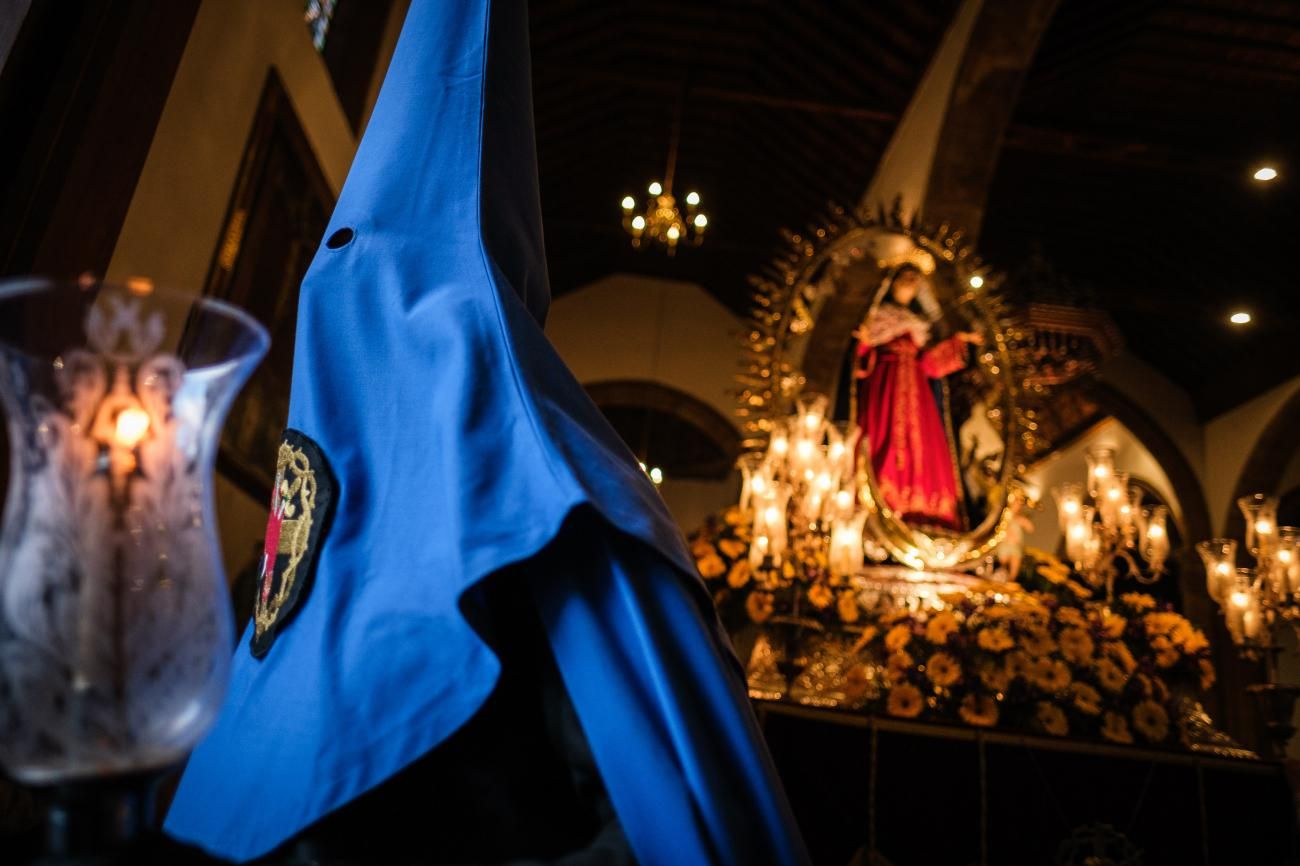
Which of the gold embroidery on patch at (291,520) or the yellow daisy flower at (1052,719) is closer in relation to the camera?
the gold embroidery on patch at (291,520)

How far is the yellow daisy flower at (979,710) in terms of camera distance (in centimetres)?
A: 309

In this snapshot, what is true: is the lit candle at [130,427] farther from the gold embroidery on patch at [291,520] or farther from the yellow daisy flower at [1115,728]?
the yellow daisy flower at [1115,728]

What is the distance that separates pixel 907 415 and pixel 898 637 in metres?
2.35

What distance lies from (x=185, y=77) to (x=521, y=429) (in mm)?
2834

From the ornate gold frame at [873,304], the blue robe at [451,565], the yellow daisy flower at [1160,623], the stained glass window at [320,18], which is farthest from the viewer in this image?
the ornate gold frame at [873,304]

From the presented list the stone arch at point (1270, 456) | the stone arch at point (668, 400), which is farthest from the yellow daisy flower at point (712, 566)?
the stone arch at point (1270, 456)

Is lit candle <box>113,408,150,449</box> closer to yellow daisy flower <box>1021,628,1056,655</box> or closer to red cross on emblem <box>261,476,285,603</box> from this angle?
red cross on emblem <box>261,476,285,603</box>

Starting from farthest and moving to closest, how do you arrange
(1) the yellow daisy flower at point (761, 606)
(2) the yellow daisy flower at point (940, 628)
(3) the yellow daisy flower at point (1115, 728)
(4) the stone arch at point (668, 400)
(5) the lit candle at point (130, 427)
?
(4) the stone arch at point (668, 400) < (1) the yellow daisy flower at point (761, 606) < (2) the yellow daisy flower at point (940, 628) < (3) the yellow daisy flower at point (1115, 728) < (5) the lit candle at point (130, 427)

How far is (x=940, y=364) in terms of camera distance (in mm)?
5645

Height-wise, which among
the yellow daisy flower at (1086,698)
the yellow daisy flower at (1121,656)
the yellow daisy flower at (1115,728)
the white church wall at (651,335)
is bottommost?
the yellow daisy flower at (1115,728)

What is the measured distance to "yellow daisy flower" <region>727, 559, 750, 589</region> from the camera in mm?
3894

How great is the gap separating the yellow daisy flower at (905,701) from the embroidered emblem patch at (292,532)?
2.72 meters

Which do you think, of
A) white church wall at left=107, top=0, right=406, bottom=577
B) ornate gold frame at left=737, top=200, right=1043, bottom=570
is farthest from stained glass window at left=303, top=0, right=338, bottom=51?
ornate gold frame at left=737, top=200, right=1043, bottom=570

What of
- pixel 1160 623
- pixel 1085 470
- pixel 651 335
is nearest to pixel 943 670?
pixel 1160 623
